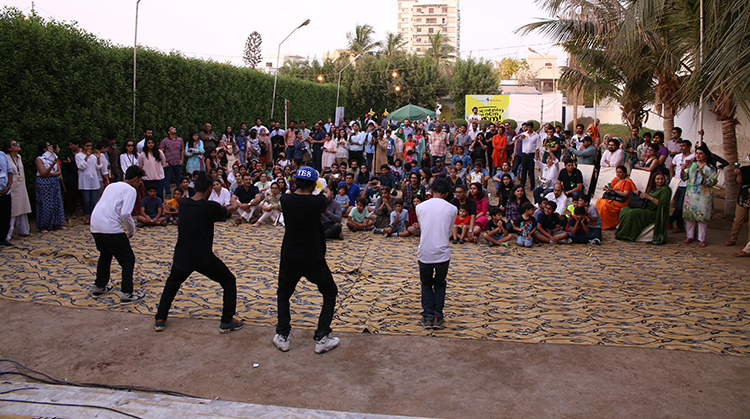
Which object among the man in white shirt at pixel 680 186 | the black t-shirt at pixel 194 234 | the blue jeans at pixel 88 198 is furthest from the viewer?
the blue jeans at pixel 88 198

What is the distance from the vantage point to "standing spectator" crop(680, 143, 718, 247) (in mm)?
8938

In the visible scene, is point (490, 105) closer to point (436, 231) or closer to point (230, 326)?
point (436, 231)

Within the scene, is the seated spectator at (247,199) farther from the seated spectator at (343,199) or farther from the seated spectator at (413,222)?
the seated spectator at (413,222)

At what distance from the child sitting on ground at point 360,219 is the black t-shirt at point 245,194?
2335mm

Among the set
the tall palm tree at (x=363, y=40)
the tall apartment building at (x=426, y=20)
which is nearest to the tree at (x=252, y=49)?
the tall palm tree at (x=363, y=40)

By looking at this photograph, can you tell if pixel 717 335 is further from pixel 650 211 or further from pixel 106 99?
pixel 106 99

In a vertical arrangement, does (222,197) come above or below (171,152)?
below

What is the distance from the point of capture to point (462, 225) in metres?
9.93

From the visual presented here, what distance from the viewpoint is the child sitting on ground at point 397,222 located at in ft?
33.9

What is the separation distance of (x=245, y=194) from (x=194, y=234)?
6.77m

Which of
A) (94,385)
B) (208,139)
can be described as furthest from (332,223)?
(208,139)

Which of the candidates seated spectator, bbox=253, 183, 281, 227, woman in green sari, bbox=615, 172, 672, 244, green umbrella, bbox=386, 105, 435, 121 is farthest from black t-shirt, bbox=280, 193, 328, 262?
green umbrella, bbox=386, 105, 435, 121

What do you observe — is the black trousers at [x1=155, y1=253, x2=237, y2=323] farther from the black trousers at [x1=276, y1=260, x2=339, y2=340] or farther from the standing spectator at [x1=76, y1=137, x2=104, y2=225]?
the standing spectator at [x1=76, y1=137, x2=104, y2=225]

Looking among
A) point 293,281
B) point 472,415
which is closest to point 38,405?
point 293,281
